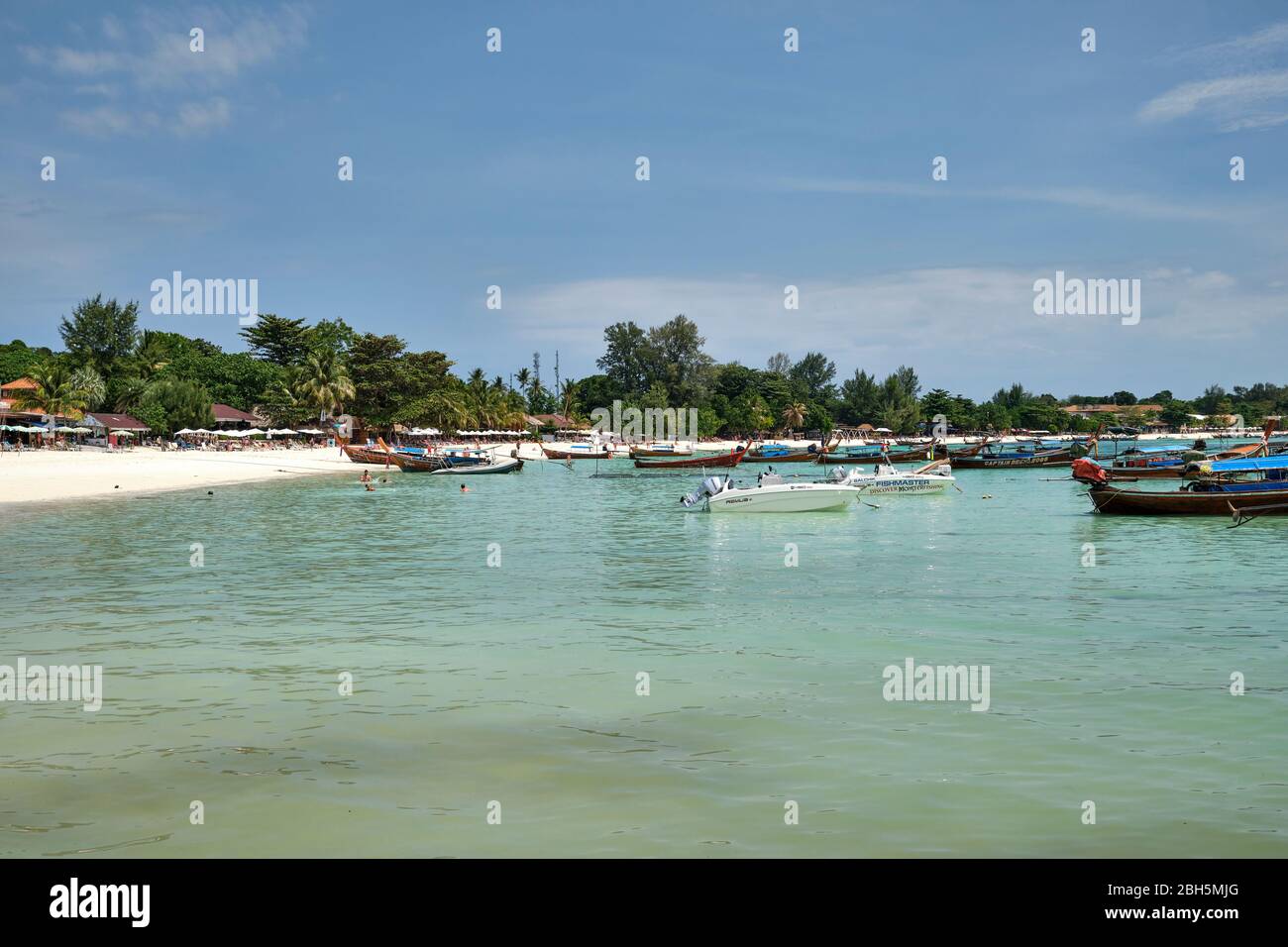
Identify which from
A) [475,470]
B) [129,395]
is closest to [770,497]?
[475,470]

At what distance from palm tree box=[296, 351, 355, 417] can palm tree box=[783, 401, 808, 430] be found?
321 feet

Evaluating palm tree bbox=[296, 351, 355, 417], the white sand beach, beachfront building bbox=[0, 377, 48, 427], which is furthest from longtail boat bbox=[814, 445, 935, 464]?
beachfront building bbox=[0, 377, 48, 427]

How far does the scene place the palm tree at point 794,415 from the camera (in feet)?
612

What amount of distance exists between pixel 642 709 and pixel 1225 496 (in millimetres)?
31037

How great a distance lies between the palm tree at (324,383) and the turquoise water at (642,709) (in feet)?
274

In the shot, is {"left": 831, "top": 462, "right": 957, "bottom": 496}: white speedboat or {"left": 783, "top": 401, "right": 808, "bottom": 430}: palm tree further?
{"left": 783, "top": 401, "right": 808, "bottom": 430}: palm tree

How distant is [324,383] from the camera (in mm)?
106688

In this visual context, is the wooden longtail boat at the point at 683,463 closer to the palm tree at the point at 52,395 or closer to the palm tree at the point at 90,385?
the palm tree at the point at 52,395

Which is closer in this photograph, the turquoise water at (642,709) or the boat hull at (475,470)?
the turquoise water at (642,709)

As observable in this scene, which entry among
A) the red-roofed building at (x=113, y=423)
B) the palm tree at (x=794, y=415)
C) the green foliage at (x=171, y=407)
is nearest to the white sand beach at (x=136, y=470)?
the red-roofed building at (x=113, y=423)

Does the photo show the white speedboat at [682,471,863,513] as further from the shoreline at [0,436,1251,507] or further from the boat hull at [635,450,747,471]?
the boat hull at [635,450,747,471]

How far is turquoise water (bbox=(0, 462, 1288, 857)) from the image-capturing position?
24.9 ft
